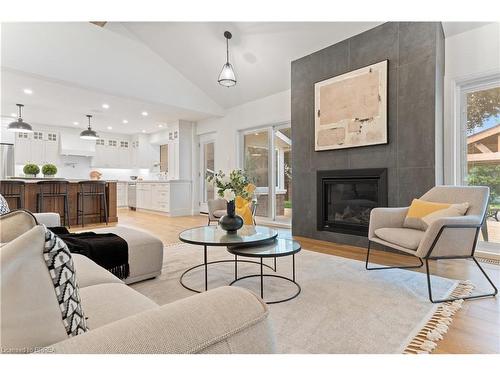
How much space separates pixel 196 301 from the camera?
30.2 inches

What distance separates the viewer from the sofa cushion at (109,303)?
1048 mm

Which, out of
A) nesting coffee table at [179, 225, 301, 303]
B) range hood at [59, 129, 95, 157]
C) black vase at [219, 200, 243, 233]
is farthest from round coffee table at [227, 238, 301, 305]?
range hood at [59, 129, 95, 157]

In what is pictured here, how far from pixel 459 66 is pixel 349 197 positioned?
76.9 inches

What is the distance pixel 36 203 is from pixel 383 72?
5.97 meters

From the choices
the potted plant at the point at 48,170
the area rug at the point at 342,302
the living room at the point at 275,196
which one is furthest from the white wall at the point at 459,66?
the potted plant at the point at 48,170

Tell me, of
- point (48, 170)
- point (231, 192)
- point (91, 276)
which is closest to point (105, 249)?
point (91, 276)

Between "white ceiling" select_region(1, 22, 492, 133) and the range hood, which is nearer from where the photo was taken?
"white ceiling" select_region(1, 22, 492, 133)

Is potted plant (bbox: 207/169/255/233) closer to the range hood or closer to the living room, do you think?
the living room

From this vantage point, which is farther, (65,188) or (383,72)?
(65,188)

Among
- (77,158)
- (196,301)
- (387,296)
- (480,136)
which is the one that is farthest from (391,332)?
(77,158)

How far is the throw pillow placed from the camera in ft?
7.95

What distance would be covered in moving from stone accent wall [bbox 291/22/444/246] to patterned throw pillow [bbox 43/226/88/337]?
3.44 metres

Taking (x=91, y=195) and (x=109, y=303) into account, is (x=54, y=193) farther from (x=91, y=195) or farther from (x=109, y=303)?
(x=109, y=303)
